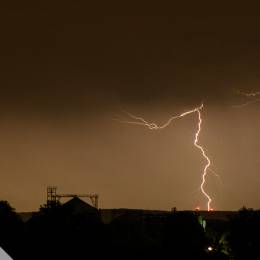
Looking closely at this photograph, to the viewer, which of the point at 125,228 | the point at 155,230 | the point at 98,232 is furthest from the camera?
the point at 155,230

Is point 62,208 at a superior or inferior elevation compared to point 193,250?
superior

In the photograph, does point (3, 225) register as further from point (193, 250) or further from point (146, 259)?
point (193, 250)

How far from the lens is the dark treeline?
56.6 ft

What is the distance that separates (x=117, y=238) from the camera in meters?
23.2

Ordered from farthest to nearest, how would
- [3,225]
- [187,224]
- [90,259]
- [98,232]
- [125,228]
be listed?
[125,228], [187,224], [3,225], [98,232], [90,259]

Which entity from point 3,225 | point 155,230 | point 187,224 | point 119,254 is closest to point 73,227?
point 119,254

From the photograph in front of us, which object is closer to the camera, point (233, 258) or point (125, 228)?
point (233, 258)

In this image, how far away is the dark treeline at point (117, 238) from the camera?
56.6 feet

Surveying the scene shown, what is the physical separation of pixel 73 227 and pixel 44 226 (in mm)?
916

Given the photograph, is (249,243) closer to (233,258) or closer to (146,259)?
(233,258)

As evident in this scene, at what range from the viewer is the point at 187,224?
22.5m

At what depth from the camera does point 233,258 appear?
21.1m

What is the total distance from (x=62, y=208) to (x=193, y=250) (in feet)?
15.9

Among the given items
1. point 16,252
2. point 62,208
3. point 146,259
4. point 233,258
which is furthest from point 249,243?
point 16,252
